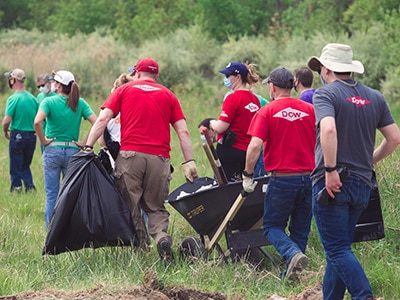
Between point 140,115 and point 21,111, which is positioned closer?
point 140,115

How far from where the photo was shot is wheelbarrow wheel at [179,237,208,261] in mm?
8000

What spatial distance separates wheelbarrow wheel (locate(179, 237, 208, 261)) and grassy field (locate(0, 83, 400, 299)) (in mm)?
157

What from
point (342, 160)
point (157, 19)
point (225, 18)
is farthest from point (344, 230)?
point (157, 19)

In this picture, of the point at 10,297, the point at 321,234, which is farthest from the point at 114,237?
the point at 321,234

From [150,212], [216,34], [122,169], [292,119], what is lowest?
[216,34]

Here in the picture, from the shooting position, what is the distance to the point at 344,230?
5.96m

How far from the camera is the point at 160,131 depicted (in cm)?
825

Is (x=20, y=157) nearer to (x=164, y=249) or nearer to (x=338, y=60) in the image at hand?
(x=164, y=249)

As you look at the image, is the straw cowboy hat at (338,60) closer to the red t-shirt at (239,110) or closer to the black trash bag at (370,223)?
the black trash bag at (370,223)

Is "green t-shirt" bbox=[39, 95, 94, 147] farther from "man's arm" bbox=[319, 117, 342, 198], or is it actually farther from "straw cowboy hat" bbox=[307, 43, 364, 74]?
"man's arm" bbox=[319, 117, 342, 198]

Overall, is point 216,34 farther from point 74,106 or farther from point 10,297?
point 10,297

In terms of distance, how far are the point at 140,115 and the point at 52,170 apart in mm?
2448

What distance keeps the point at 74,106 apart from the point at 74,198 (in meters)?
2.65

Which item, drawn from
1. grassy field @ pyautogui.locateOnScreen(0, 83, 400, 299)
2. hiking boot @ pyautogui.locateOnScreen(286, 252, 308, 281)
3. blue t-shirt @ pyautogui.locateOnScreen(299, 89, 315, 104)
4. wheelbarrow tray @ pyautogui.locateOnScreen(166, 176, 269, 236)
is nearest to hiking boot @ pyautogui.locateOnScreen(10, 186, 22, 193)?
grassy field @ pyautogui.locateOnScreen(0, 83, 400, 299)
